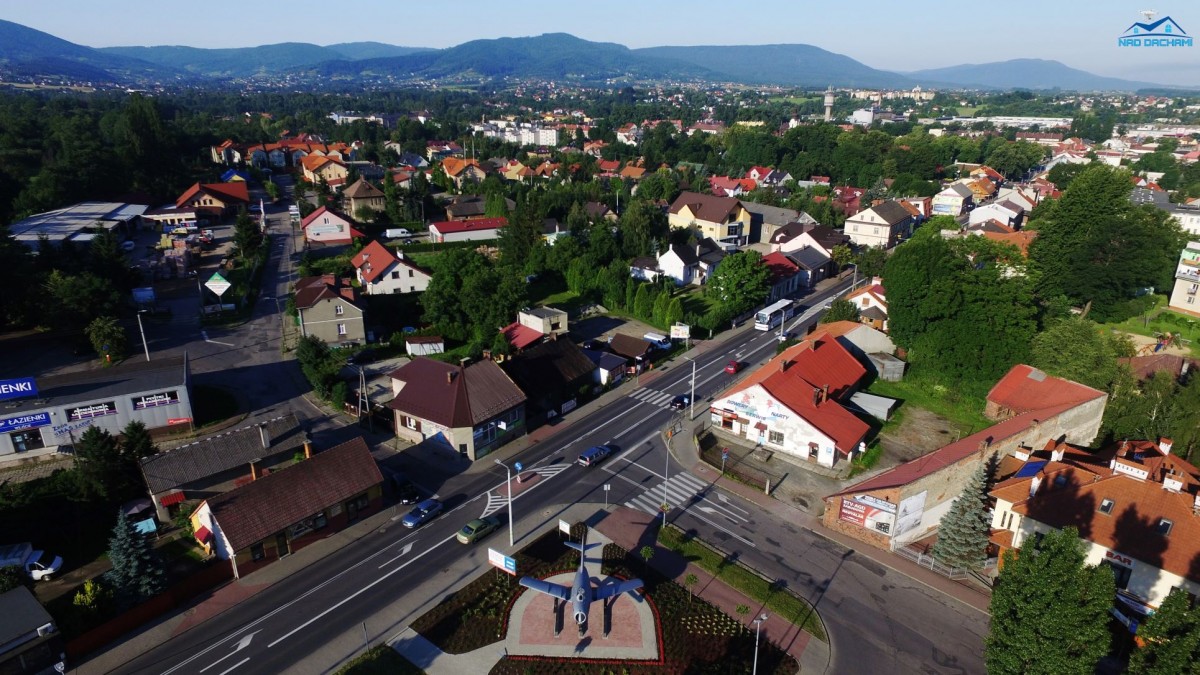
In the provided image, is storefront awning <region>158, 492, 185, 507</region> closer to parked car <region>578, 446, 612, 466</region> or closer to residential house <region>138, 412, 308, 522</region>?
residential house <region>138, 412, 308, 522</region>

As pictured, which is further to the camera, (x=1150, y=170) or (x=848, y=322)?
(x=1150, y=170)

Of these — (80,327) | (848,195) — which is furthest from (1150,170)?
(80,327)

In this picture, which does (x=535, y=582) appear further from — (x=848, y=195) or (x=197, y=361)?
(x=848, y=195)

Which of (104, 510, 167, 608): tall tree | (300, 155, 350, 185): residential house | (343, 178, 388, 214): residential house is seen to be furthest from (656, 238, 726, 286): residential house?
(300, 155, 350, 185): residential house

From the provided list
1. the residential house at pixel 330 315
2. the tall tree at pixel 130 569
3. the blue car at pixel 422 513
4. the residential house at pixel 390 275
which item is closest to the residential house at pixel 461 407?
the blue car at pixel 422 513

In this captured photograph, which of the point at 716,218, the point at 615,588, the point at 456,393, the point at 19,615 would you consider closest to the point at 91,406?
the point at 19,615

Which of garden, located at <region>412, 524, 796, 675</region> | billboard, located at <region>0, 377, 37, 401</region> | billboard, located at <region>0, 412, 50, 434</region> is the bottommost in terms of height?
garden, located at <region>412, 524, 796, 675</region>
